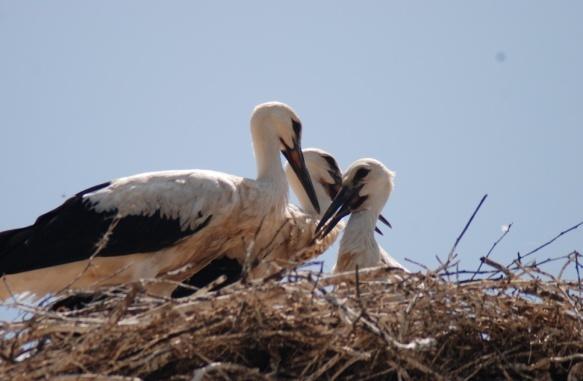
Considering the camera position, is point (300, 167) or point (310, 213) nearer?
point (300, 167)

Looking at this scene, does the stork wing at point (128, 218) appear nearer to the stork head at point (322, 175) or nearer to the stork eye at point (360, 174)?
the stork eye at point (360, 174)

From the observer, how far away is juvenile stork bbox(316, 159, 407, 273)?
7691mm

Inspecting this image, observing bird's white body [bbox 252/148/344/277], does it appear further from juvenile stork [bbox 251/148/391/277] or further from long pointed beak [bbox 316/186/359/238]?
long pointed beak [bbox 316/186/359/238]

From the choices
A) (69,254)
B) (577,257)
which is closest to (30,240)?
(69,254)

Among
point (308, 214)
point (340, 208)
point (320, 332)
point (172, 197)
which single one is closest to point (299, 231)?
point (340, 208)

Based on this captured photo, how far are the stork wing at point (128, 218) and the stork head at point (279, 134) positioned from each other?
0.56 m

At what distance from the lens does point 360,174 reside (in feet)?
26.3

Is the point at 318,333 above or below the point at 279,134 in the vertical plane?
below

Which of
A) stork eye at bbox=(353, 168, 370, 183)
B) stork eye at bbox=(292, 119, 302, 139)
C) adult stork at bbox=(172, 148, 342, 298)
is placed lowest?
adult stork at bbox=(172, 148, 342, 298)

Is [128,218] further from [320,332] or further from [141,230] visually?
[320,332]

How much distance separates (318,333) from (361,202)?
254cm

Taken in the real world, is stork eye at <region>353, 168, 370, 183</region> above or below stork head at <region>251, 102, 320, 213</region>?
below

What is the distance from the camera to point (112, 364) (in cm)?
522

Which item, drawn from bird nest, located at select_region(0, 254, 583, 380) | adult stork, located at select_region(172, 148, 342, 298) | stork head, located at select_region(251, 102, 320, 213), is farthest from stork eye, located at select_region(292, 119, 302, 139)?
bird nest, located at select_region(0, 254, 583, 380)
